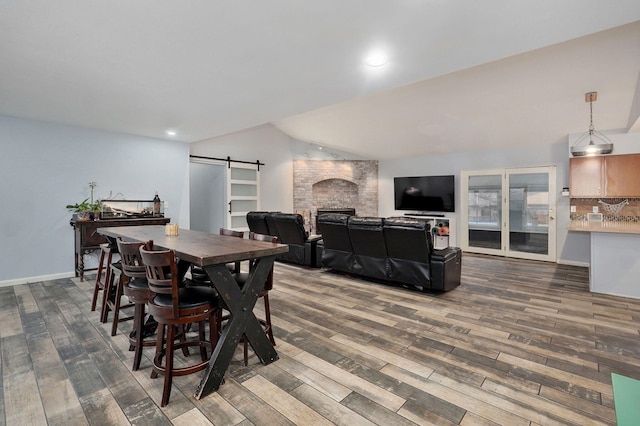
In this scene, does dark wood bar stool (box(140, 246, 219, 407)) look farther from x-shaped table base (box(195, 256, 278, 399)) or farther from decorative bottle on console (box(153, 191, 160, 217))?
decorative bottle on console (box(153, 191, 160, 217))

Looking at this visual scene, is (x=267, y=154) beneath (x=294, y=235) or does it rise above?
above

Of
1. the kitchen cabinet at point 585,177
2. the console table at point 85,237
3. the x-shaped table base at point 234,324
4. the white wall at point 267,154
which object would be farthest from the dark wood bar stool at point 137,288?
the kitchen cabinet at point 585,177

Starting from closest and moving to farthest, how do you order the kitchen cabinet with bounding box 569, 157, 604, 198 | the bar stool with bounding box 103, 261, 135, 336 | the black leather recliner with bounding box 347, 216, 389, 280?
the bar stool with bounding box 103, 261, 135, 336 → the black leather recliner with bounding box 347, 216, 389, 280 → the kitchen cabinet with bounding box 569, 157, 604, 198

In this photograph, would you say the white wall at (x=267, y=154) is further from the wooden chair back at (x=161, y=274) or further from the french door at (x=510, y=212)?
the wooden chair back at (x=161, y=274)

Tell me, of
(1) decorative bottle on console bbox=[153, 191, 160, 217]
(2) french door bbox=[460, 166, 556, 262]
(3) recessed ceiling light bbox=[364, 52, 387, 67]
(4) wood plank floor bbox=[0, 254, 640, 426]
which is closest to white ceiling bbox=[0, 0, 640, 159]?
(3) recessed ceiling light bbox=[364, 52, 387, 67]

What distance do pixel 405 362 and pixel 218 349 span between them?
142 centimetres

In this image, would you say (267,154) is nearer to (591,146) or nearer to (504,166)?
(504,166)

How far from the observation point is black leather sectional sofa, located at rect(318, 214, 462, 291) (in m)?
4.08

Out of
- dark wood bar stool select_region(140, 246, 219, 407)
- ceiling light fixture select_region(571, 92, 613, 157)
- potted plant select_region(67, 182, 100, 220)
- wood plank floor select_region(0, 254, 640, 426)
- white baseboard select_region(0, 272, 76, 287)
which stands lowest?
wood plank floor select_region(0, 254, 640, 426)

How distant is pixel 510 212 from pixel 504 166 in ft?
3.34

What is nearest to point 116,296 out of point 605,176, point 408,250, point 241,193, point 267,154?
point 408,250

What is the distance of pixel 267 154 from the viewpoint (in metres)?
8.45

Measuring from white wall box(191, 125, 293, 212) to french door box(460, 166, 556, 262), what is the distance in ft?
15.2

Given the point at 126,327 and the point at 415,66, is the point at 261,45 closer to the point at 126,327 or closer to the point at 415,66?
the point at 415,66
